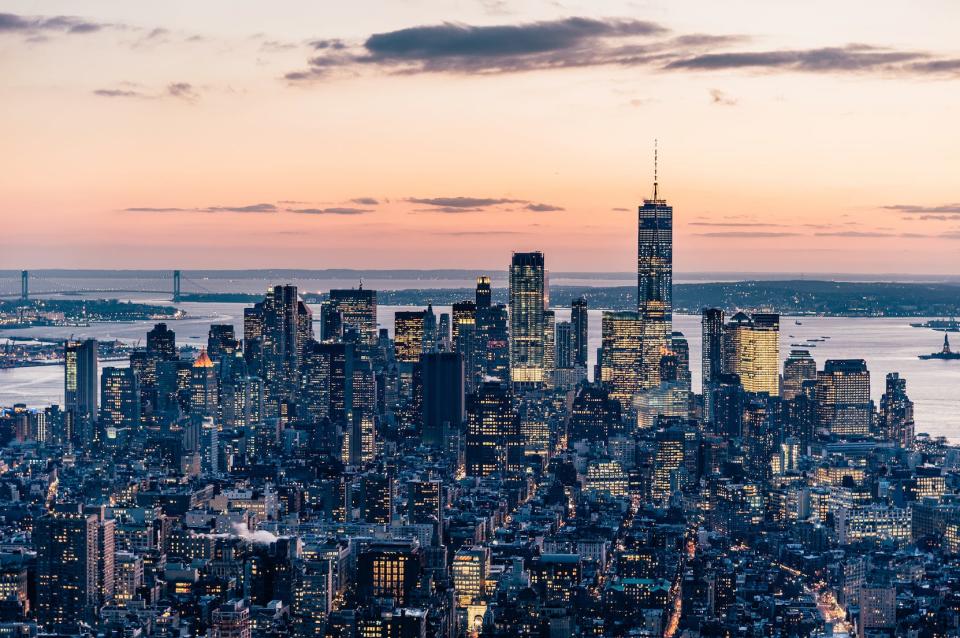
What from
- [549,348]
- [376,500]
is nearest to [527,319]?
[549,348]

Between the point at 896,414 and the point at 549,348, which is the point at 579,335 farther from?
the point at 896,414

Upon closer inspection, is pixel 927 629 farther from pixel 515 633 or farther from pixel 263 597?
pixel 263 597

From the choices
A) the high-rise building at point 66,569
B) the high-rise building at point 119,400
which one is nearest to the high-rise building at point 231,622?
the high-rise building at point 66,569

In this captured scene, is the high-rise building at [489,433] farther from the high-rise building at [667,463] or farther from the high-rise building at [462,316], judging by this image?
the high-rise building at [462,316]

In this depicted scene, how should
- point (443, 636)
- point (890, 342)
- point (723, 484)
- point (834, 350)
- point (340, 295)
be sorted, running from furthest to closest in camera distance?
point (890, 342) → point (834, 350) → point (340, 295) → point (723, 484) → point (443, 636)

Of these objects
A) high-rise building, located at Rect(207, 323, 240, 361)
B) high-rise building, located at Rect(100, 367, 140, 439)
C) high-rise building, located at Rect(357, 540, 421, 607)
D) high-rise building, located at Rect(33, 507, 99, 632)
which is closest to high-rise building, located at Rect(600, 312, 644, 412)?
high-rise building, located at Rect(207, 323, 240, 361)

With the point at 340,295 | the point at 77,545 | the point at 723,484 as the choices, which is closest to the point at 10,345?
the point at 340,295
